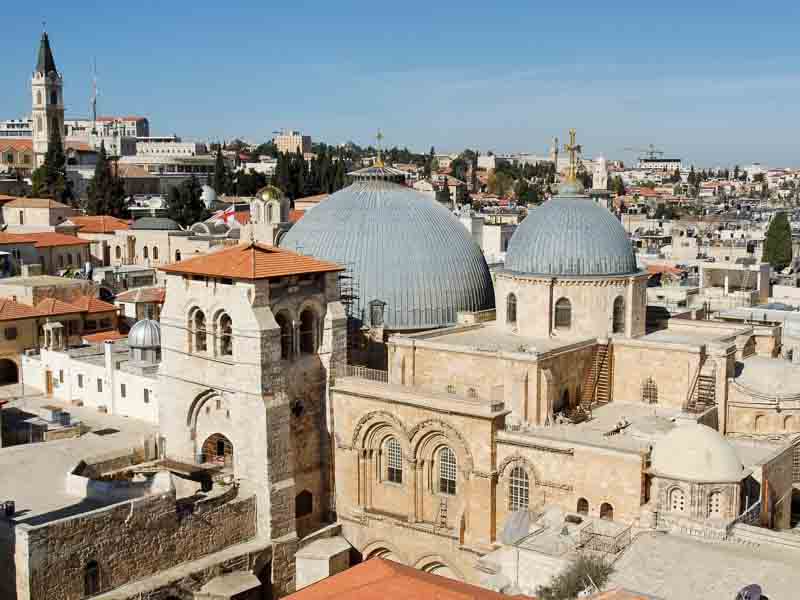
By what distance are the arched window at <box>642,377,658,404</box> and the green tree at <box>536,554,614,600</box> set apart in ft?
30.3

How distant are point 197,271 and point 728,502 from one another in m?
14.2

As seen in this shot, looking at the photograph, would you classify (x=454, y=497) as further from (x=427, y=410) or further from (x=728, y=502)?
(x=728, y=502)

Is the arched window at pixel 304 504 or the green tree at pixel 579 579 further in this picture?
the arched window at pixel 304 504

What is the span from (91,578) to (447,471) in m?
9.01

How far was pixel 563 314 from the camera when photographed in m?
27.8

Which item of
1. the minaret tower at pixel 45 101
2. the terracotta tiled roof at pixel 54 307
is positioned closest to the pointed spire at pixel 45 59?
the minaret tower at pixel 45 101

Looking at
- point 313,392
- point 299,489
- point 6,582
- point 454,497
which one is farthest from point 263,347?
point 6,582

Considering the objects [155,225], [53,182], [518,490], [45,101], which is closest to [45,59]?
[45,101]

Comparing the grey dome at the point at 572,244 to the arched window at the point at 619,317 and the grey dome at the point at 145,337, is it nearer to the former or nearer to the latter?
the arched window at the point at 619,317

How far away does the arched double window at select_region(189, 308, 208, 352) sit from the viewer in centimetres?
2570

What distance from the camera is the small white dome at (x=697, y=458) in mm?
20344

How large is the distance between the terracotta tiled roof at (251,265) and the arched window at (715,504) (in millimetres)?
11537

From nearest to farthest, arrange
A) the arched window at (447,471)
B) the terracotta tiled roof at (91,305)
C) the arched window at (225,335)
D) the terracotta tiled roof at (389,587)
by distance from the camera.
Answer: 1. the terracotta tiled roof at (389,587)
2. the arched window at (447,471)
3. the arched window at (225,335)
4. the terracotta tiled roof at (91,305)

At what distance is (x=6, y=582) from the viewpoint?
20.9m
